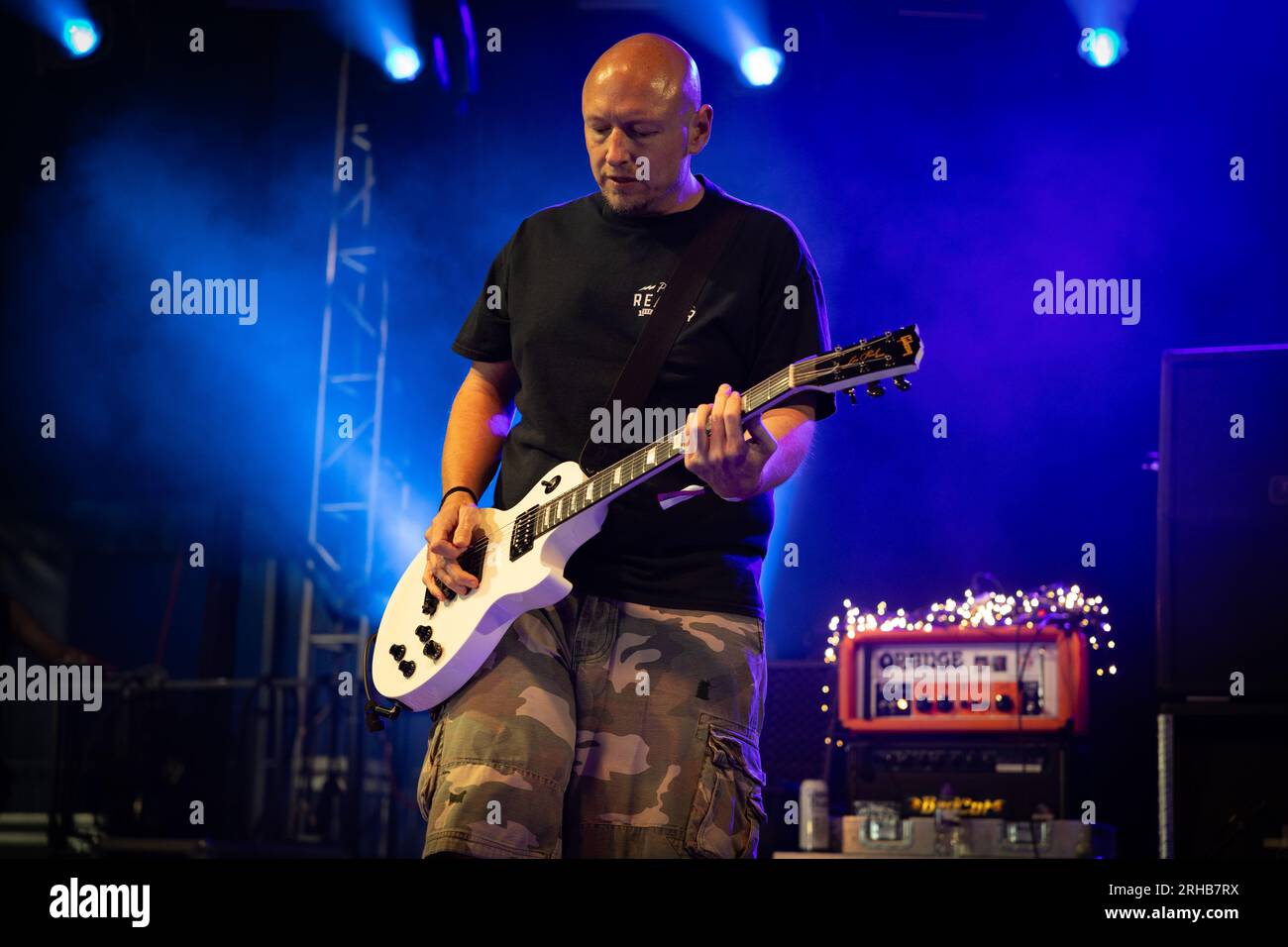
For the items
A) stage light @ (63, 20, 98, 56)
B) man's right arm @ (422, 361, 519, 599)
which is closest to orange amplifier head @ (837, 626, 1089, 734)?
man's right arm @ (422, 361, 519, 599)

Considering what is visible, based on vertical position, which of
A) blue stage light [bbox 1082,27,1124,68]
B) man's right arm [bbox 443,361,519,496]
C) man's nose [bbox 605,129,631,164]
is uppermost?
blue stage light [bbox 1082,27,1124,68]

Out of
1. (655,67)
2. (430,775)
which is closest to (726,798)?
(430,775)

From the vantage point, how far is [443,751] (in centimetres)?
255

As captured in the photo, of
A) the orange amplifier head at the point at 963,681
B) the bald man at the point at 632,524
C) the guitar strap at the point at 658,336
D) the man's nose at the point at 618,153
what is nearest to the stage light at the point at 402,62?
the orange amplifier head at the point at 963,681

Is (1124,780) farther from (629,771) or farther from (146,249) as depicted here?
(146,249)

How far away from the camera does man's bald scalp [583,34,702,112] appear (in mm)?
2814

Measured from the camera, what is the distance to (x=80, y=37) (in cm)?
802

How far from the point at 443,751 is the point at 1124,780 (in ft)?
14.9

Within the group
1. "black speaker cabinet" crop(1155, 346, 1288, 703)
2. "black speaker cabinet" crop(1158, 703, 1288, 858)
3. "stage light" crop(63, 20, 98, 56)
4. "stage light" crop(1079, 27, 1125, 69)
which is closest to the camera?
"black speaker cabinet" crop(1158, 703, 1288, 858)

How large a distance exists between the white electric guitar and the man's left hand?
0.05 meters

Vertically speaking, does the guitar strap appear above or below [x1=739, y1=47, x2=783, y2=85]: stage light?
below

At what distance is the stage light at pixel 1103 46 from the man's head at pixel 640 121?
456 centimetres

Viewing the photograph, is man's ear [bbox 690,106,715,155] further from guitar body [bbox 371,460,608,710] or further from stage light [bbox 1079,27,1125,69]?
stage light [bbox 1079,27,1125,69]
